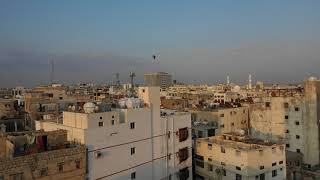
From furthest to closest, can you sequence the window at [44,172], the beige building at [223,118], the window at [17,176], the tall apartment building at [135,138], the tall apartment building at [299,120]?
1. the beige building at [223,118]
2. the tall apartment building at [299,120]
3. the tall apartment building at [135,138]
4. the window at [44,172]
5. the window at [17,176]

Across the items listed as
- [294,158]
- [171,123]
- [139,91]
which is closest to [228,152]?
[171,123]

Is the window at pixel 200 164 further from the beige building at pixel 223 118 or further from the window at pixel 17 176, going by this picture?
the window at pixel 17 176

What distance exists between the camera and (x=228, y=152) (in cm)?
3566

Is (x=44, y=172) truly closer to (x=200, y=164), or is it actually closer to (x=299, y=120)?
(x=200, y=164)

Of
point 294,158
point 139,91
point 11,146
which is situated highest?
point 139,91

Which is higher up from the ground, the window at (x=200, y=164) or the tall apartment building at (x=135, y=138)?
the tall apartment building at (x=135, y=138)

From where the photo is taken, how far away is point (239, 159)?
34344 mm

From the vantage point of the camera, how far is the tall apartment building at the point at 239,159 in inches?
1335

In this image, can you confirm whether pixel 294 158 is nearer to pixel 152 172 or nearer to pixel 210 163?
pixel 210 163

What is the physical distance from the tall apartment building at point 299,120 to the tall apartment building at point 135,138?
18423 mm

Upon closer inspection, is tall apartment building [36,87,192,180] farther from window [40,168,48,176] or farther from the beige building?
the beige building

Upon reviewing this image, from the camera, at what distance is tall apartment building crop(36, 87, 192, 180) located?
92.8 feet

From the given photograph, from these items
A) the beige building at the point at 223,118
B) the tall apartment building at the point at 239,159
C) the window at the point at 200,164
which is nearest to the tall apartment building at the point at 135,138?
the window at the point at 200,164

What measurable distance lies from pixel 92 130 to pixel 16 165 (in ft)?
21.4
